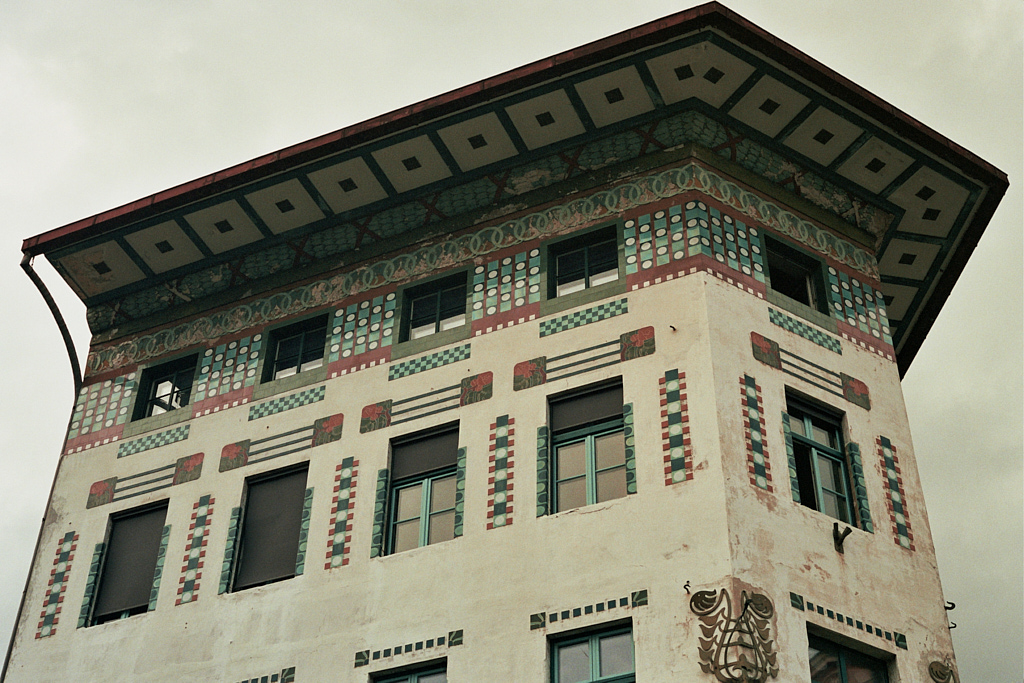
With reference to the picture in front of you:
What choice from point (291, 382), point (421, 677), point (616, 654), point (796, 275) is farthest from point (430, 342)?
point (616, 654)

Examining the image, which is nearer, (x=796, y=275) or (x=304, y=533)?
(x=304, y=533)

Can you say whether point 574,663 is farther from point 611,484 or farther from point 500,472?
point 500,472

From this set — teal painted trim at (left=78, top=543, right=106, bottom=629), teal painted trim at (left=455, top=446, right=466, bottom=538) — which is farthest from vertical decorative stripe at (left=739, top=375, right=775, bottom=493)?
teal painted trim at (left=78, top=543, right=106, bottom=629)

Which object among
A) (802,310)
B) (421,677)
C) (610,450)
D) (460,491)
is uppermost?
(802,310)

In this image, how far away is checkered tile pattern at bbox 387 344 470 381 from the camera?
20.5 metres

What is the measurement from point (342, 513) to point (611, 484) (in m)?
3.78

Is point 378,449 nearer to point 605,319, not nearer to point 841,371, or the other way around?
point 605,319

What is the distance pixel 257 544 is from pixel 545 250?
556cm

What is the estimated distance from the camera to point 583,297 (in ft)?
65.7

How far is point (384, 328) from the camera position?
2148 centimetres

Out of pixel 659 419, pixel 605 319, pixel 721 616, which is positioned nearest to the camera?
pixel 721 616

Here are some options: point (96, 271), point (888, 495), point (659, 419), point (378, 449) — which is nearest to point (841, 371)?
point (888, 495)

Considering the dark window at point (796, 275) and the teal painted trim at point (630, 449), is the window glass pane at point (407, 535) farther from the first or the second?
the dark window at point (796, 275)

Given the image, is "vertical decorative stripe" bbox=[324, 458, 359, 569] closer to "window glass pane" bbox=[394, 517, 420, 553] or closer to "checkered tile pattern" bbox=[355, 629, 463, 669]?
"window glass pane" bbox=[394, 517, 420, 553]
